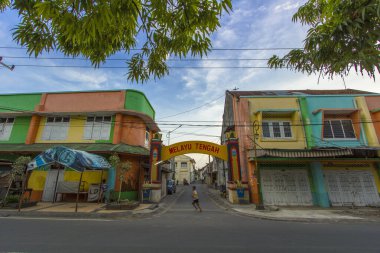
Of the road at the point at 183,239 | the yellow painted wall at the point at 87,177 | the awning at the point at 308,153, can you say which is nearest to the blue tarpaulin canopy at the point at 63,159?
the road at the point at 183,239

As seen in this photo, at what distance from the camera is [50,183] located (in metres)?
14.1

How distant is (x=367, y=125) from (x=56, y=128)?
24.9m

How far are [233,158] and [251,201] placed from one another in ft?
11.4

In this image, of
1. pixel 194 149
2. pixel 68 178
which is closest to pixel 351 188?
pixel 194 149

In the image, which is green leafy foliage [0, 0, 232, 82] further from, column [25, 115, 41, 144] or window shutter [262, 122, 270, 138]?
column [25, 115, 41, 144]

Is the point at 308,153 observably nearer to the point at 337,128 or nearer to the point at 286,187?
the point at 286,187

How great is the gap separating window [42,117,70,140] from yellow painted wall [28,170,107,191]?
113 inches

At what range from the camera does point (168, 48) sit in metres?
3.24

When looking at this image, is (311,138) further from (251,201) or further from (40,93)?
(40,93)

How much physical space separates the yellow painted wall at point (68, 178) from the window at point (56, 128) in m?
2.88

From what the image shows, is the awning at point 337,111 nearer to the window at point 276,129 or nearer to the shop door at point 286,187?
the window at point 276,129

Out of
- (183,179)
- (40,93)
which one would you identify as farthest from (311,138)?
(183,179)

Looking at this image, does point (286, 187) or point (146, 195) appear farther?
point (146, 195)

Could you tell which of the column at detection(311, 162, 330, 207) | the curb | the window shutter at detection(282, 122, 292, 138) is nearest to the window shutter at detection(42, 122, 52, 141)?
the curb
